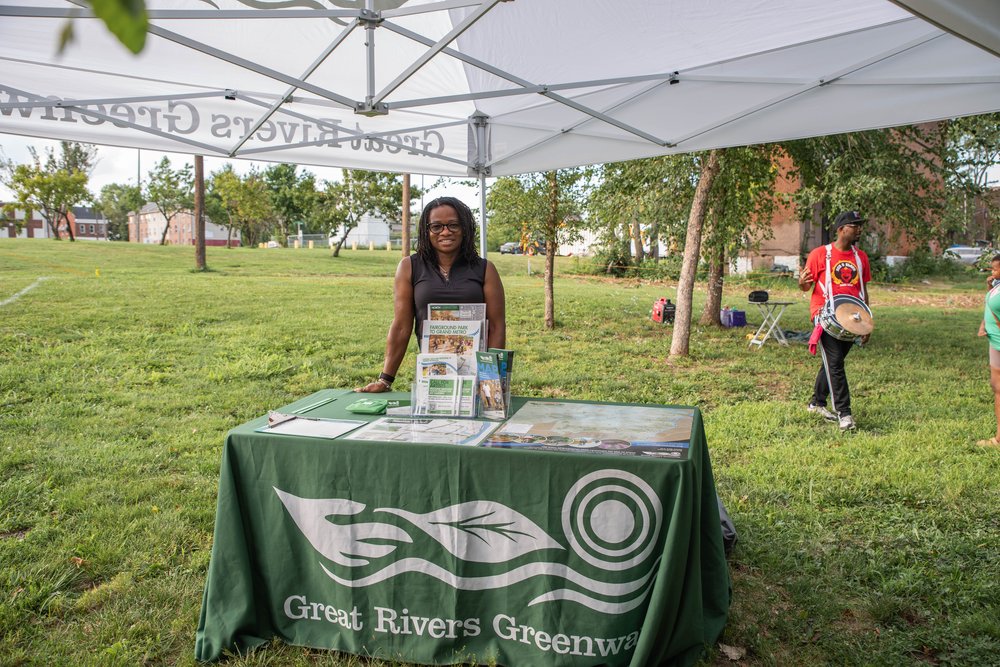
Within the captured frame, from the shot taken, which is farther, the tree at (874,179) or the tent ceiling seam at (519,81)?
→ the tree at (874,179)

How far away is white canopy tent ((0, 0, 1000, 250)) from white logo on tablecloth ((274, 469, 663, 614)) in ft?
7.49

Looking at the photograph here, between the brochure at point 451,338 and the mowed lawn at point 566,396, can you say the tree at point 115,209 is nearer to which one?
the mowed lawn at point 566,396

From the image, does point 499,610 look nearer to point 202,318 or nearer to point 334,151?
point 334,151

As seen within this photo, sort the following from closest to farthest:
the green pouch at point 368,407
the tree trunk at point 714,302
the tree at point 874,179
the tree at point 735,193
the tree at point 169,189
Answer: the green pouch at point 368,407 → the tree at point 874,179 → the tree at point 735,193 → the tree trunk at point 714,302 → the tree at point 169,189

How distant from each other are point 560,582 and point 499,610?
11.3 inches

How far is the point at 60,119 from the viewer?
436 cm

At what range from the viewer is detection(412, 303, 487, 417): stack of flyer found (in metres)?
3.16

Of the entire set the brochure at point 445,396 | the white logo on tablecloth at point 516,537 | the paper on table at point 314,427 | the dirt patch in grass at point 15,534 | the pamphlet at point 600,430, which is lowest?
the dirt patch in grass at point 15,534

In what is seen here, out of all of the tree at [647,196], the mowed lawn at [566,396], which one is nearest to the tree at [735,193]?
the tree at [647,196]

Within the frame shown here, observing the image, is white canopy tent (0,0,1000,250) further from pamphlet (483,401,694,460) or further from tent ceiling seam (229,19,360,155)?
pamphlet (483,401,694,460)

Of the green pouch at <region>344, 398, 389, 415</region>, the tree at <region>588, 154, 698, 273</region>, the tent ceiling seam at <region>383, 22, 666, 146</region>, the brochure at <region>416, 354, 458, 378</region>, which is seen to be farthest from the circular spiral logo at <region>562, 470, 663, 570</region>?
the tree at <region>588, 154, 698, 273</region>

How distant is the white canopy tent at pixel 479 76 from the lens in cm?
380

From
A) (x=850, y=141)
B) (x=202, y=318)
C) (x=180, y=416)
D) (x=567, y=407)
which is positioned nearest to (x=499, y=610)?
(x=567, y=407)

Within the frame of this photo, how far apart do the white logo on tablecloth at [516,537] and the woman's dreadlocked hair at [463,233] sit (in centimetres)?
143
